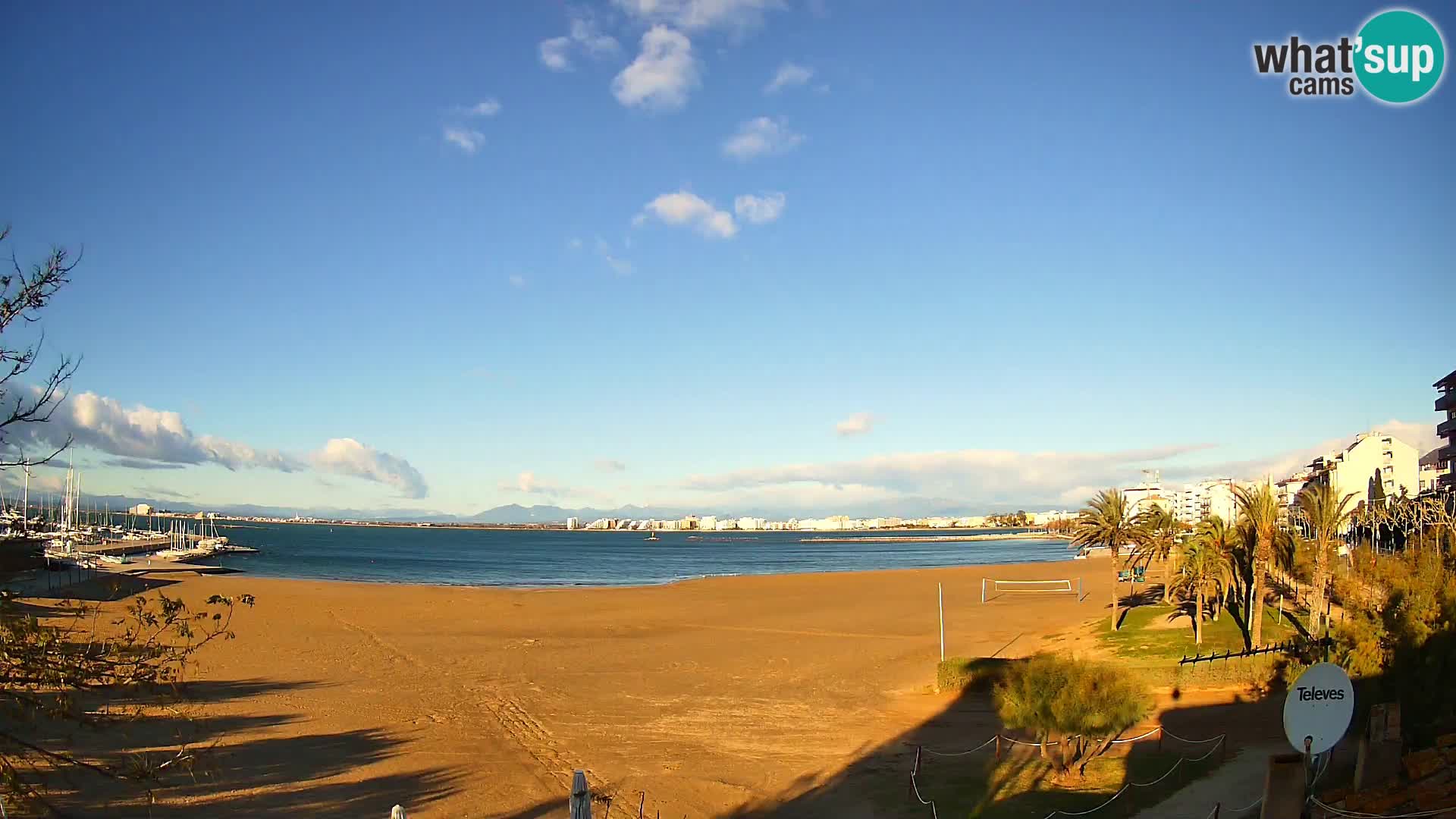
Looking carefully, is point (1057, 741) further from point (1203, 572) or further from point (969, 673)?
point (1203, 572)

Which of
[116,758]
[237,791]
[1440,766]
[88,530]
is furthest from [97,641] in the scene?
[88,530]

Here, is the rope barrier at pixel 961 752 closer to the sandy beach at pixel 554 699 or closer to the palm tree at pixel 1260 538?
the sandy beach at pixel 554 699

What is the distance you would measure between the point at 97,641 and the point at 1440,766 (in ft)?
44.1

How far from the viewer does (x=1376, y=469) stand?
7206 centimetres

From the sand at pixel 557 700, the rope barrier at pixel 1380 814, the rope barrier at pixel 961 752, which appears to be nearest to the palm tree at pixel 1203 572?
the sand at pixel 557 700

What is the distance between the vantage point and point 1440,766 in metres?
10.5

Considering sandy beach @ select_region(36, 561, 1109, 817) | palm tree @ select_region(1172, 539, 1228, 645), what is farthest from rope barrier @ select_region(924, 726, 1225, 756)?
palm tree @ select_region(1172, 539, 1228, 645)

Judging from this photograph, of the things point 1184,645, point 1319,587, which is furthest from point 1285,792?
point 1184,645

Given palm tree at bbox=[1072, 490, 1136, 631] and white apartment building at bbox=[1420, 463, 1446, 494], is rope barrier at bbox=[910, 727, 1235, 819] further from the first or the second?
white apartment building at bbox=[1420, 463, 1446, 494]

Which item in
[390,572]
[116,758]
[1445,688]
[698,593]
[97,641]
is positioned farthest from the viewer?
[390,572]

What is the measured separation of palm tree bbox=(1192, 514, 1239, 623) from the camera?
26.9 metres

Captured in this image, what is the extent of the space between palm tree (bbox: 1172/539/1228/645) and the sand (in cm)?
535

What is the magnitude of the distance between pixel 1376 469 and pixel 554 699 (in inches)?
2910

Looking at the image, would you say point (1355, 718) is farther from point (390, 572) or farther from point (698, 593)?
point (390, 572)
